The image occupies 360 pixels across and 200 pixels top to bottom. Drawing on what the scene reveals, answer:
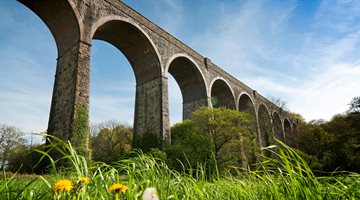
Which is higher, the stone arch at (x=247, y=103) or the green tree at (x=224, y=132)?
the stone arch at (x=247, y=103)

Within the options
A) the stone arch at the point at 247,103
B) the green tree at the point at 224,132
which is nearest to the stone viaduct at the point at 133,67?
the stone arch at the point at 247,103

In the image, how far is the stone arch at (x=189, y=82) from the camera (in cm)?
1711

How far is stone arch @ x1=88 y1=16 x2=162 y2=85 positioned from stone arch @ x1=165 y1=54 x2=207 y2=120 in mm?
3060

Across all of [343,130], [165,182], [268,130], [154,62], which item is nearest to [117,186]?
[165,182]

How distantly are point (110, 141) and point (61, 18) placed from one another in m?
17.3

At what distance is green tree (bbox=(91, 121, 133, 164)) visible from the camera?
939 inches

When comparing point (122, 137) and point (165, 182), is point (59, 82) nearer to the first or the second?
point (165, 182)

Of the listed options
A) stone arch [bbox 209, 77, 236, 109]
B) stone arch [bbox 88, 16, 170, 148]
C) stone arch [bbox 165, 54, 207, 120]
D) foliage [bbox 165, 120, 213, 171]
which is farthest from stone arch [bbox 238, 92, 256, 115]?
foliage [bbox 165, 120, 213, 171]

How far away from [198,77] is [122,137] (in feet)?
41.7

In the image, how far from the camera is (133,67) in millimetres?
14789

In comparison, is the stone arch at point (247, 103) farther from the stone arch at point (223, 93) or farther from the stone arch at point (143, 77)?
the stone arch at point (143, 77)

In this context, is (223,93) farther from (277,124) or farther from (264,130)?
(277,124)

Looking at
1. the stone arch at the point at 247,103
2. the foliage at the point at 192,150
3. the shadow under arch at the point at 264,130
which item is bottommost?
the foliage at the point at 192,150

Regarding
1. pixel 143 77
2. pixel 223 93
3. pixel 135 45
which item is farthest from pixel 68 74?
pixel 223 93
